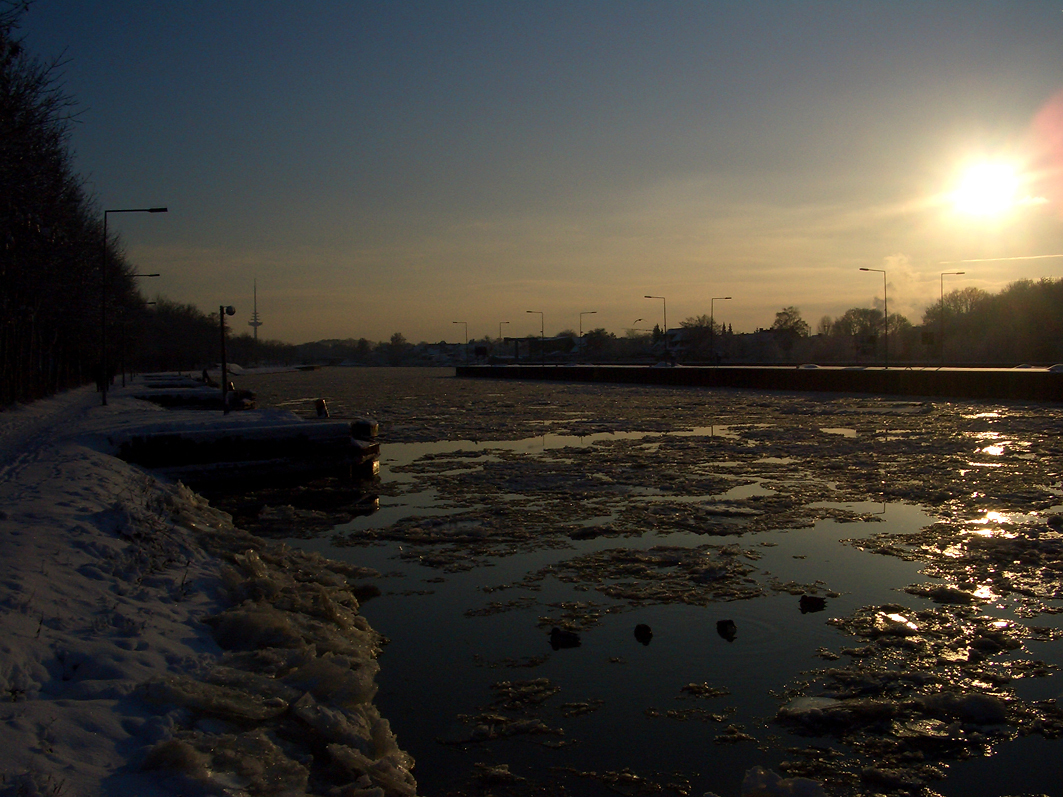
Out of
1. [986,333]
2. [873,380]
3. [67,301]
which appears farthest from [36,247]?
[986,333]

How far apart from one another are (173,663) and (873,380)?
145ft

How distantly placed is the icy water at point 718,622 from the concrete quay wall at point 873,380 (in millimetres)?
21567

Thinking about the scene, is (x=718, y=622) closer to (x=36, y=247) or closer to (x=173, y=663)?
(x=173, y=663)

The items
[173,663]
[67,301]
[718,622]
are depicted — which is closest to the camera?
[173,663]

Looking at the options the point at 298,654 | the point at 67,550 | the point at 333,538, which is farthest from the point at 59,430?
the point at 298,654

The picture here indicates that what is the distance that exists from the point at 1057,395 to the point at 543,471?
27.3m

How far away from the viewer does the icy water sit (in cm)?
505

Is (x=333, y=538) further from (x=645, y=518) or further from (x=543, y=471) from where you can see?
(x=543, y=471)

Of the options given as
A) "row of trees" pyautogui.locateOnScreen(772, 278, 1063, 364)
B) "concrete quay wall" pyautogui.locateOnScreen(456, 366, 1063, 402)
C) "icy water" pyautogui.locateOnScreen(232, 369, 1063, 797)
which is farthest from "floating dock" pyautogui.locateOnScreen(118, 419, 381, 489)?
"row of trees" pyautogui.locateOnScreen(772, 278, 1063, 364)

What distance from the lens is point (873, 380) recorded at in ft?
145

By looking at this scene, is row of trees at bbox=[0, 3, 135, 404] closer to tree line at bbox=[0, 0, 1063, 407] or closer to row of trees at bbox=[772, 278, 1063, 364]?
tree line at bbox=[0, 0, 1063, 407]

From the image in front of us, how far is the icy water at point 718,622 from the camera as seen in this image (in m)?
5.05

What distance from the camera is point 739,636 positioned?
7055 mm

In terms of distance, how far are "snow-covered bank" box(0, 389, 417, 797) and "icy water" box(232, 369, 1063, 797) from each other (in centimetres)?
48
